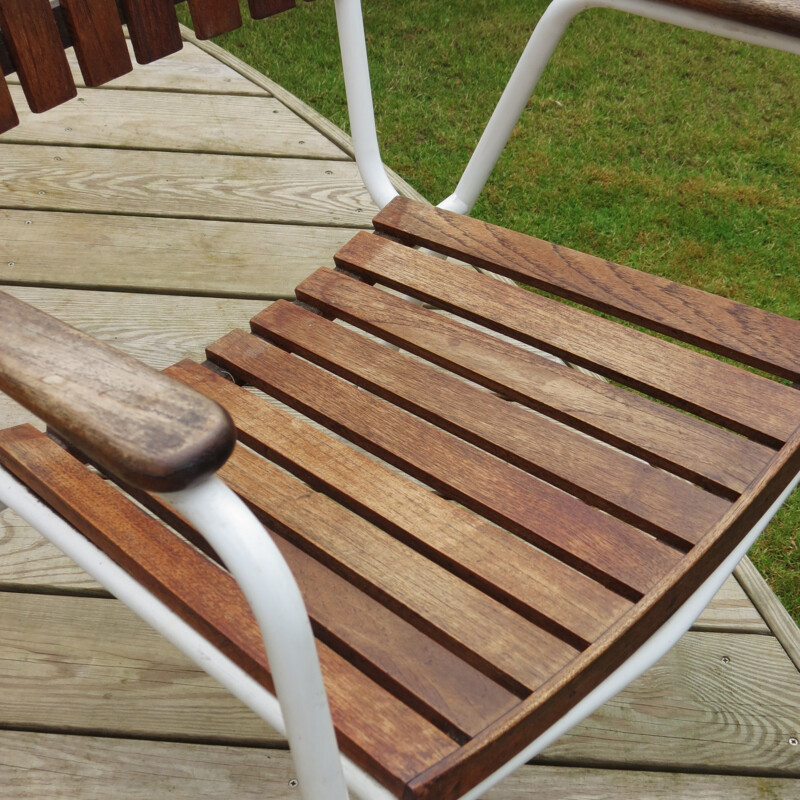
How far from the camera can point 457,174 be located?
2137 millimetres

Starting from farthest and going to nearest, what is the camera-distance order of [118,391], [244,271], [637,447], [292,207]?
[292,207] < [244,271] < [637,447] < [118,391]

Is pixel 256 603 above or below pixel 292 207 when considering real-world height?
above

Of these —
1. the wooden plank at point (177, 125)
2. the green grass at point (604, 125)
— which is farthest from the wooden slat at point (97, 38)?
the green grass at point (604, 125)

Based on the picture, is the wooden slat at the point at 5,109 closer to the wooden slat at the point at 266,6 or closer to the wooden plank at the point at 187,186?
the wooden slat at the point at 266,6

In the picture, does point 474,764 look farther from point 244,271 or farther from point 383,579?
point 244,271

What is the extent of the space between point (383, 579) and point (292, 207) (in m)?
1.14

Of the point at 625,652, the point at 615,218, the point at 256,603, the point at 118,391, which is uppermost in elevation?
the point at 118,391

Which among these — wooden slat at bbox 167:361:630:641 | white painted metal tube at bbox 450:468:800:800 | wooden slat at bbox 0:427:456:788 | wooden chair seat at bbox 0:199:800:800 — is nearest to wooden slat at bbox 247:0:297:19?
wooden chair seat at bbox 0:199:800:800

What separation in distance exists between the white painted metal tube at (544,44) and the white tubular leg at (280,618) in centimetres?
70

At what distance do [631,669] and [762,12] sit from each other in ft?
2.03

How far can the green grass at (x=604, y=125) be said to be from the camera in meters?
1.99

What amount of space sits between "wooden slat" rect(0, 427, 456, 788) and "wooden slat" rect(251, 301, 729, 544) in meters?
0.26

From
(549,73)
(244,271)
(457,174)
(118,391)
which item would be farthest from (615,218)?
(118,391)

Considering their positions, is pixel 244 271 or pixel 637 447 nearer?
pixel 637 447
